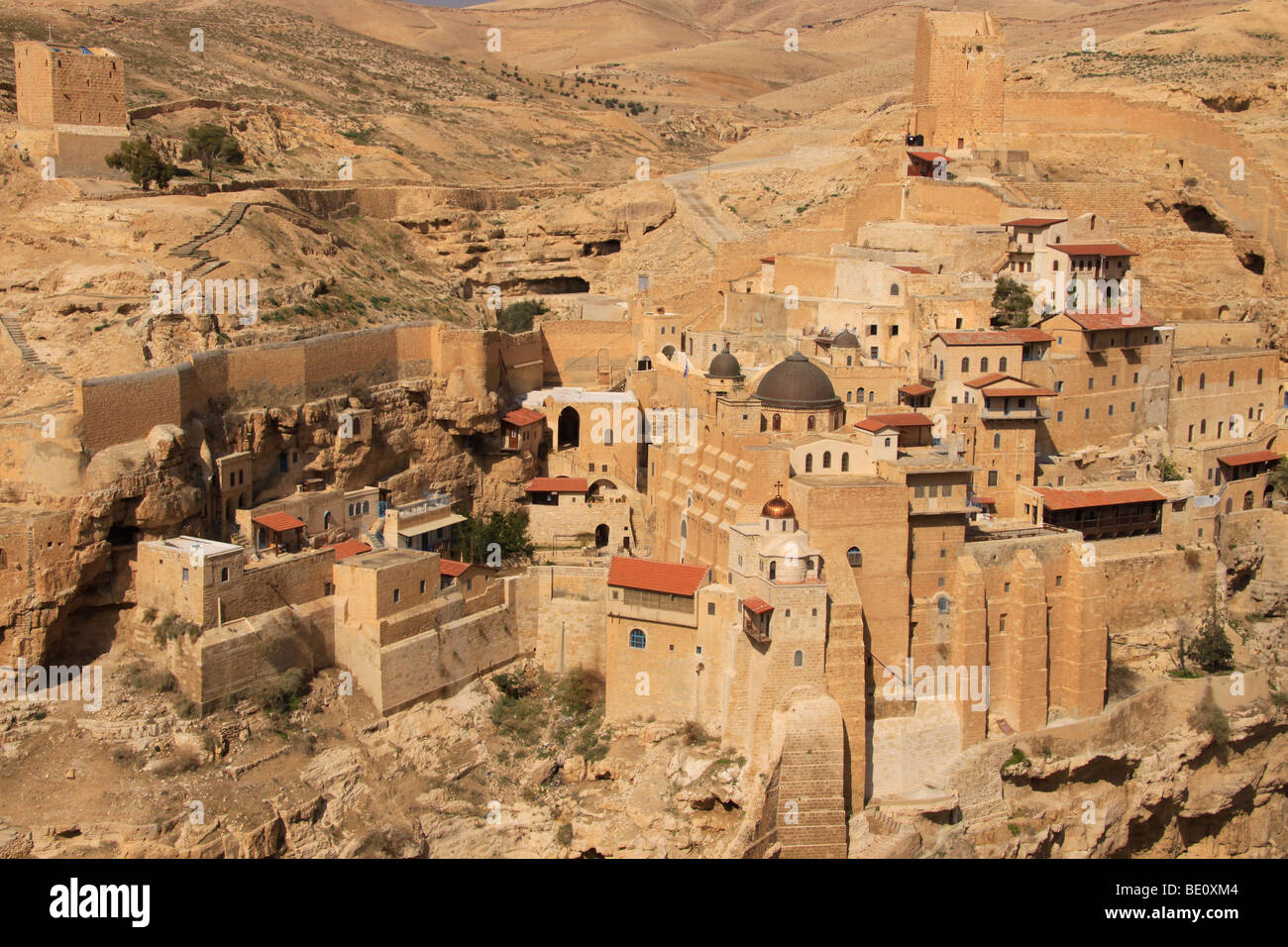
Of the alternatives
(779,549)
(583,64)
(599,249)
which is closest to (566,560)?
(779,549)

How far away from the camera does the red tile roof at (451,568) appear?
1293 inches

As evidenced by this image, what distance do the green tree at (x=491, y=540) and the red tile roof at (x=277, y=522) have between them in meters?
4.68

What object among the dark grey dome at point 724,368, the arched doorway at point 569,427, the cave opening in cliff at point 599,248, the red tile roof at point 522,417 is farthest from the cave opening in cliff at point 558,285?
the dark grey dome at point 724,368

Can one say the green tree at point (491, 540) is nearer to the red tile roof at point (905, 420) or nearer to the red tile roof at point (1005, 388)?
the red tile roof at point (905, 420)

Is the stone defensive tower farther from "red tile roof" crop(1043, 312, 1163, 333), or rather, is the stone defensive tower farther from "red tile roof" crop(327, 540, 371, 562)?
"red tile roof" crop(1043, 312, 1163, 333)

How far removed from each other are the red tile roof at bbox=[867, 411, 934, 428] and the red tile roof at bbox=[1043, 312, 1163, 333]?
21.8 feet

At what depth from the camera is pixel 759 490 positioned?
3153 cm

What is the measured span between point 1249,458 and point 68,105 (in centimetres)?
3402

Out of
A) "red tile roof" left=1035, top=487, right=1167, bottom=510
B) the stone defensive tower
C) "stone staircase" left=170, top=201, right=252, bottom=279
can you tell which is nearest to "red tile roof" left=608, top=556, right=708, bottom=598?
"red tile roof" left=1035, top=487, right=1167, bottom=510

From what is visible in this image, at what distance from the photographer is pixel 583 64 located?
390 ft

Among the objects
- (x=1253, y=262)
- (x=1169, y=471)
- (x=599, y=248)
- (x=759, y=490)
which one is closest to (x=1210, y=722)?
(x=1169, y=471)

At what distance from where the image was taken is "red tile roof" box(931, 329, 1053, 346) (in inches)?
1427

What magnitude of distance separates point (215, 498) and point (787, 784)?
13.9m

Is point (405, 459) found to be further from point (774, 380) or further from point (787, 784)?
point (787, 784)
